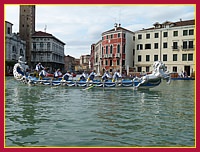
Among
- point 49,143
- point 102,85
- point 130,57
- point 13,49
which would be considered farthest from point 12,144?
point 13,49

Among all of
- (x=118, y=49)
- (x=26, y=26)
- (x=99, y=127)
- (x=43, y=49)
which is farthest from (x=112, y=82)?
(x=43, y=49)

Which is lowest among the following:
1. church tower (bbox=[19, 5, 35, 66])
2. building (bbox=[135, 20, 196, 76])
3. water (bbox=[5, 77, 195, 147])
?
water (bbox=[5, 77, 195, 147])

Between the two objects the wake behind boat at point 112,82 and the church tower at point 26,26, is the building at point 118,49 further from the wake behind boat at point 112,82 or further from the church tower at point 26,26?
the church tower at point 26,26

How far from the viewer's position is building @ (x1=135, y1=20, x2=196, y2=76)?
127 feet

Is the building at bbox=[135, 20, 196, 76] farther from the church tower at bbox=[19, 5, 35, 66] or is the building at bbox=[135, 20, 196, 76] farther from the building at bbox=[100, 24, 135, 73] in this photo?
the church tower at bbox=[19, 5, 35, 66]

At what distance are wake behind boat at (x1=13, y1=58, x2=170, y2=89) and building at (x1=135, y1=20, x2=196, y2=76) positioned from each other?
23.7 metres

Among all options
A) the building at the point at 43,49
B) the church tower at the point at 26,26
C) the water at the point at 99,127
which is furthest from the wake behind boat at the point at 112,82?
the building at the point at 43,49

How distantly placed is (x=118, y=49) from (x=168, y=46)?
30.8ft

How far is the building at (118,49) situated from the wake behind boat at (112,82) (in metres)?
26.0

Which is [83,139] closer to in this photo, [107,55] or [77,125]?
[77,125]

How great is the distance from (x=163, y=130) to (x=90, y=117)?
7.82ft

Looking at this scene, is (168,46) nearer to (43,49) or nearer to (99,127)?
(99,127)

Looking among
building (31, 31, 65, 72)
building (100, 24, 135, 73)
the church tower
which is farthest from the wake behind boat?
building (31, 31, 65, 72)

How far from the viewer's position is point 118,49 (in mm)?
45625
